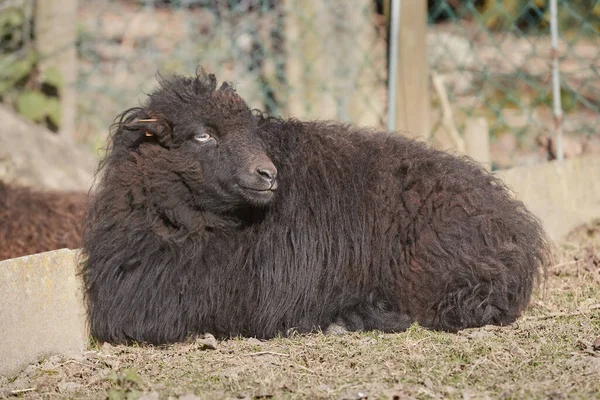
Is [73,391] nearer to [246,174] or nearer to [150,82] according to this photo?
[246,174]

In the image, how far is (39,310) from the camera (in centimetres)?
493

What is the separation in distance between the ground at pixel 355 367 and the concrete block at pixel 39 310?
0.38 ft

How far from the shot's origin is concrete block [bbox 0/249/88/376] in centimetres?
474

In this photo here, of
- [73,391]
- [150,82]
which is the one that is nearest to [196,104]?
[73,391]

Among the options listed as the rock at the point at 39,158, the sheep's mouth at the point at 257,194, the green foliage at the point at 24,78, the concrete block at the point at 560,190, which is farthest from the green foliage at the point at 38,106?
the sheep's mouth at the point at 257,194

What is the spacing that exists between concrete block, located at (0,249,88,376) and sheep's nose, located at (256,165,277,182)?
4.14ft

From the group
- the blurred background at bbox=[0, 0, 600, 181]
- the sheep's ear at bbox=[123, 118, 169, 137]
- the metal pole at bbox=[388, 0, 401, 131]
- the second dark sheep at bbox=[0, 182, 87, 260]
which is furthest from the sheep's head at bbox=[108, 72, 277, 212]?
the blurred background at bbox=[0, 0, 600, 181]

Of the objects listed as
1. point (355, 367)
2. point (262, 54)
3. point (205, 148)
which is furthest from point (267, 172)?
point (262, 54)

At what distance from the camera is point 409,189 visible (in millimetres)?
5594

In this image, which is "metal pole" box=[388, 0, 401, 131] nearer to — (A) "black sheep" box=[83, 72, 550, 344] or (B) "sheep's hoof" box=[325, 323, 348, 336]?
(A) "black sheep" box=[83, 72, 550, 344]

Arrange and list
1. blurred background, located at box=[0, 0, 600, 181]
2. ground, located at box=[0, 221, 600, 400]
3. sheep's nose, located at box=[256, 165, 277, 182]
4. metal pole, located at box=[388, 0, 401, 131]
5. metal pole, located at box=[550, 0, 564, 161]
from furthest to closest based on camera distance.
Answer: blurred background, located at box=[0, 0, 600, 181]
metal pole, located at box=[550, 0, 564, 161]
metal pole, located at box=[388, 0, 401, 131]
sheep's nose, located at box=[256, 165, 277, 182]
ground, located at box=[0, 221, 600, 400]

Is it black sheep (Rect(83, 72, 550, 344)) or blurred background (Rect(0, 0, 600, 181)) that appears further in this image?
blurred background (Rect(0, 0, 600, 181))

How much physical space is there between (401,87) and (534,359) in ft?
15.2

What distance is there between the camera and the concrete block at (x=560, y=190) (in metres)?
7.51
